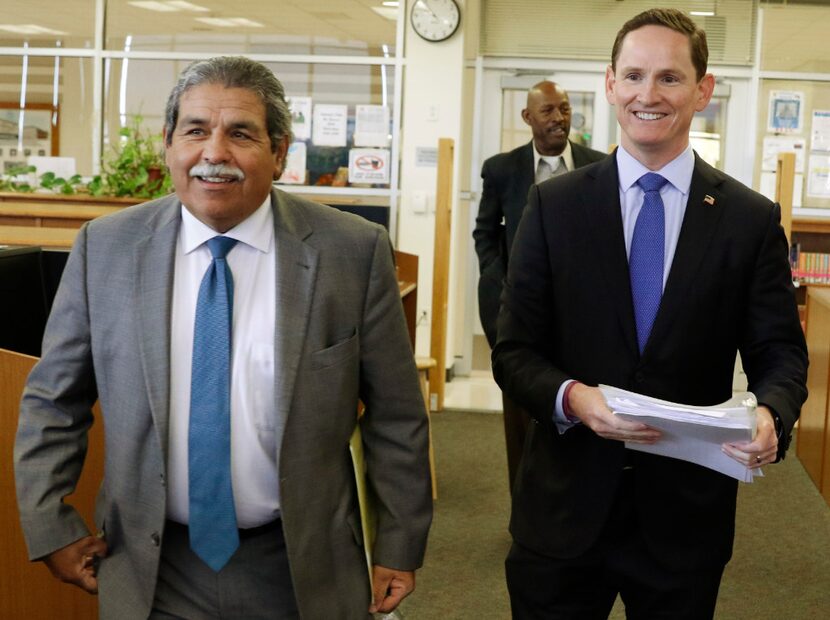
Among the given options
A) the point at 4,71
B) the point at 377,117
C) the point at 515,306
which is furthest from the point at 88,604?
the point at 4,71

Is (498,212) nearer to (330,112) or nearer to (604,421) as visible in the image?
(604,421)

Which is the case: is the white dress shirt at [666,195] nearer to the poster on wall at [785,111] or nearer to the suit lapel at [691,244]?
the suit lapel at [691,244]

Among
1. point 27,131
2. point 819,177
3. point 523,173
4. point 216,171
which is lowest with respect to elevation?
point 216,171

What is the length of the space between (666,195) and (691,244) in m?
0.11

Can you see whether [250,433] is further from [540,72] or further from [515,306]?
[540,72]

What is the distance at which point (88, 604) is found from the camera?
8.31 ft

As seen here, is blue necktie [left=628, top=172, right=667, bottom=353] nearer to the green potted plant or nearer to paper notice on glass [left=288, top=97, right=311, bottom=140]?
the green potted plant

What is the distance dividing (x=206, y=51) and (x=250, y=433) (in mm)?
7372

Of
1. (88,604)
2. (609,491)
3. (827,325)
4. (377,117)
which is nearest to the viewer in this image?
(609,491)

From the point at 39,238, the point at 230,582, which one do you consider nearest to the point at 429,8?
the point at 39,238

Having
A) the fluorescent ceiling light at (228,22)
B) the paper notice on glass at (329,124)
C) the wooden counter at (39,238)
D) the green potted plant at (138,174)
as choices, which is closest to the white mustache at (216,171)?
the wooden counter at (39,238)

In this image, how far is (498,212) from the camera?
14.2 feet

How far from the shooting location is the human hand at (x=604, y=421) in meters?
1.73

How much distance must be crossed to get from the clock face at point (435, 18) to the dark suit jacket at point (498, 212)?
3.75m
